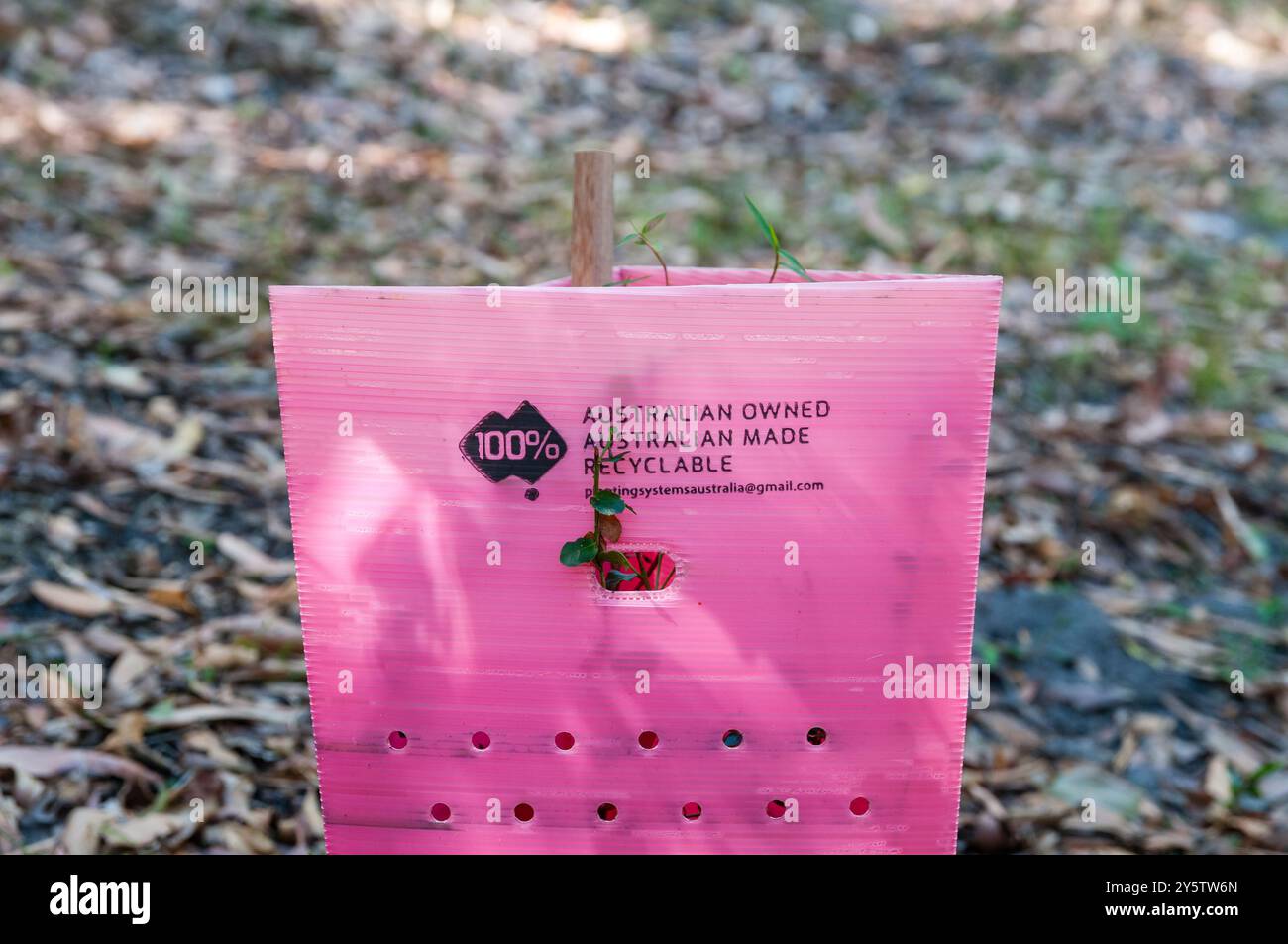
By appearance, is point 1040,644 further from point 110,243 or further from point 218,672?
point 110,243

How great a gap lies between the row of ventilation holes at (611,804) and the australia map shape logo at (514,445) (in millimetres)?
359

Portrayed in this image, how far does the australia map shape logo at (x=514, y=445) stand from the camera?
1.66 metres

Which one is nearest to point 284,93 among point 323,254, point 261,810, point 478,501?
point 323,254

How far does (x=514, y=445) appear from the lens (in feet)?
5.48

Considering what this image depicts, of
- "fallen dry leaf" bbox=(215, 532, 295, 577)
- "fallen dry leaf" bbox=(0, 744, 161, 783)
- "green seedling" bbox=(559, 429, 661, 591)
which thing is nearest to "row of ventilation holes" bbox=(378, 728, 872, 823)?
"green seedling" bbox=(559, 429, 661, 591)

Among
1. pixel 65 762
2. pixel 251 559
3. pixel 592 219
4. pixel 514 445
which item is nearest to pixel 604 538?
pixel 514 445

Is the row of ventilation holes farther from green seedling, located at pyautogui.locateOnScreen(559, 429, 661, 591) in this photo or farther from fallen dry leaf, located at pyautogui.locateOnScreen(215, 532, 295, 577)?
fallen dry leaf, located at pyautogui.locateOnScreen(215, 532, 295, 577)

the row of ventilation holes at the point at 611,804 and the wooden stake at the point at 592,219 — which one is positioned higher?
the wooden stake at the point at 592,219

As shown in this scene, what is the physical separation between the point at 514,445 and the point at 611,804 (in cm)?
51

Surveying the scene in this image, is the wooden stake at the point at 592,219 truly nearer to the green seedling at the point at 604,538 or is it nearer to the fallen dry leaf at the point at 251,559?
the green seedling at the point at 604,538

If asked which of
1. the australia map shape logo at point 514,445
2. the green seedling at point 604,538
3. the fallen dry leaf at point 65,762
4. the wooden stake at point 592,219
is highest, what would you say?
the wooden stake at point 592,219

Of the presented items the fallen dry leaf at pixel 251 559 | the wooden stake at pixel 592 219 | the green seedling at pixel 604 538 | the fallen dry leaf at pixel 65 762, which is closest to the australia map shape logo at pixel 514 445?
the green seedling at pixel 604 538

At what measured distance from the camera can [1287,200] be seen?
5.36m

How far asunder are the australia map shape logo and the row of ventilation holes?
36cm
